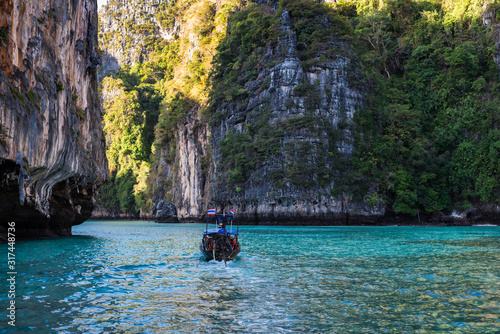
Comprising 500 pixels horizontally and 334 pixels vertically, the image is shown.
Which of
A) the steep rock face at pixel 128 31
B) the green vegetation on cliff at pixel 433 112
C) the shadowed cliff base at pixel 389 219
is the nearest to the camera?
the shadowed cliff base at pixel 389 219

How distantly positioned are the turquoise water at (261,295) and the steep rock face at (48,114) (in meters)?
4.41

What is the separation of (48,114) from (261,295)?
14.6 m

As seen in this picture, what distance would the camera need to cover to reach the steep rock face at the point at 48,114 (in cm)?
1569

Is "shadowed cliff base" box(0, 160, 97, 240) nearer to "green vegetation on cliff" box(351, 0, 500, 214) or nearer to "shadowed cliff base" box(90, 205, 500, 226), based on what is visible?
"shadowed cliff base" box(90, 205, 500, 226)

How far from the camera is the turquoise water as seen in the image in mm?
7871

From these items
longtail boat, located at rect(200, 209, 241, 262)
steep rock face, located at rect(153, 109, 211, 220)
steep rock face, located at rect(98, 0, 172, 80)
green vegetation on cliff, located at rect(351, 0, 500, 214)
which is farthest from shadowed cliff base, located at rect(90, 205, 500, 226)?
steep rock face, located at rect(98, 0, 172, 80)

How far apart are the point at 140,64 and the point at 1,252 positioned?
10738 centimetres

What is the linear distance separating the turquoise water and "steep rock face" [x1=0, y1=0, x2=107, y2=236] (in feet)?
14.5

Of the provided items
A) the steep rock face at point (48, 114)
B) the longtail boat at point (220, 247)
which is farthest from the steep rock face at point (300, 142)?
the longtail boat at point (220, 247)

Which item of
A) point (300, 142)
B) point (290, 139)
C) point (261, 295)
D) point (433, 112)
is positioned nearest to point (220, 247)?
point (261, 295)

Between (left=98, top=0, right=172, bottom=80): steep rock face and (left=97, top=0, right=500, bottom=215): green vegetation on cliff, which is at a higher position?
(left=98, top=0, right=172, bottom=80): steep rock face

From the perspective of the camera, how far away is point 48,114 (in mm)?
19062

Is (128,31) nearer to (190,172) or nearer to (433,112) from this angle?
(190,172)

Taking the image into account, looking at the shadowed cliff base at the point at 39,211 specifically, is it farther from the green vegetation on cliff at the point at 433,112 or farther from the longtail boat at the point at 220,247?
the green vegetation on cliff at the point at 433,112
